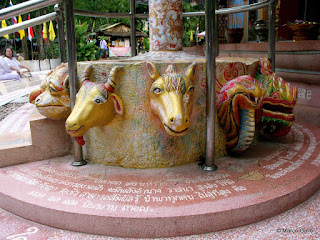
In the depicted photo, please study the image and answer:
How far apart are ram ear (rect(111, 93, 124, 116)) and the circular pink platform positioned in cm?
43

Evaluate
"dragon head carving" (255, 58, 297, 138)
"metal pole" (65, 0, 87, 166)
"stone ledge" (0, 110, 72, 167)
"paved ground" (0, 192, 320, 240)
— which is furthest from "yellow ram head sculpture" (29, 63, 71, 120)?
"dragon head carving" (255, 58, 297, 138)

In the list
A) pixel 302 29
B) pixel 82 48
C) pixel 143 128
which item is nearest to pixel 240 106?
pixel 143 128

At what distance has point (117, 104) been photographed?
7.01 ft

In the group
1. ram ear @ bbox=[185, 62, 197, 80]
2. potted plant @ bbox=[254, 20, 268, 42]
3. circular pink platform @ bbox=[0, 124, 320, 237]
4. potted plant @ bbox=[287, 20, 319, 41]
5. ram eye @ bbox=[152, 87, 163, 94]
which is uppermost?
potted plant @ bbox=[254, 20, 268, 42]

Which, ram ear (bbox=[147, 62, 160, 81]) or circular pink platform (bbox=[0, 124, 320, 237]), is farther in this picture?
ram ear (bbox=[147, 62, 160, 81])

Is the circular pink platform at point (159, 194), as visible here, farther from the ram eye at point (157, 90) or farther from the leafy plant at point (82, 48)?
the leafy plant at point (82, 48)

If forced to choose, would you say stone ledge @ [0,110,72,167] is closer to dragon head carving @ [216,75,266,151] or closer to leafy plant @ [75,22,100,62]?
dragon head carving @ [216,75,266,151]

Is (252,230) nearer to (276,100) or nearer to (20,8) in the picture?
(276,100)

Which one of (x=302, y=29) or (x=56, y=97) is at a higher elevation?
(x=302, y=29)

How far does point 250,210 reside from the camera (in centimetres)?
162

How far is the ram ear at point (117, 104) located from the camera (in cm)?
212

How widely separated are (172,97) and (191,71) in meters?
0.31

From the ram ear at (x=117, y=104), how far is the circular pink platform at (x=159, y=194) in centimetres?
43

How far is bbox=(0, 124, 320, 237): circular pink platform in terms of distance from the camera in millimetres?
1544
